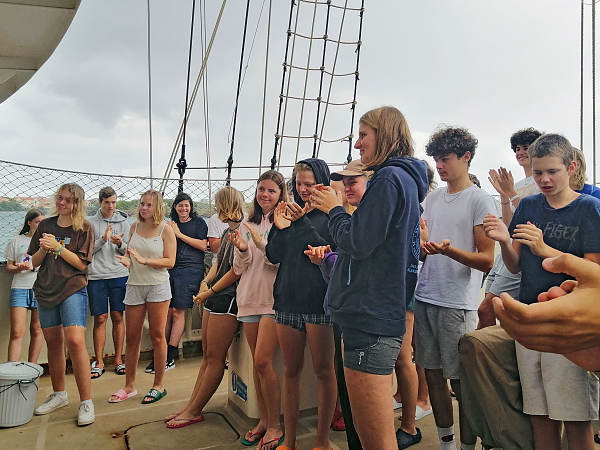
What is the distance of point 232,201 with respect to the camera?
2.69 meters

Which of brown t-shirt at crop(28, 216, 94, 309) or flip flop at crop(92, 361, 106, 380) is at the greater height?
brown t-shirt at crop(28, 216, 94, 309)

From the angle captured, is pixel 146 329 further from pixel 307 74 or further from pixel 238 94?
pixel 307 74

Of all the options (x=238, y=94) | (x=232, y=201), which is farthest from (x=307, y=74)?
(x=232, y=201)

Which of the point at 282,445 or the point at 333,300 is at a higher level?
the point at 333,300

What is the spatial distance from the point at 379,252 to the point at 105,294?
2913 millimetres

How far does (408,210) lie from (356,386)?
0.58 metres

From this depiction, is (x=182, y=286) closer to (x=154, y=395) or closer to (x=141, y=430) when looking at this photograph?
(x=154, y=395)

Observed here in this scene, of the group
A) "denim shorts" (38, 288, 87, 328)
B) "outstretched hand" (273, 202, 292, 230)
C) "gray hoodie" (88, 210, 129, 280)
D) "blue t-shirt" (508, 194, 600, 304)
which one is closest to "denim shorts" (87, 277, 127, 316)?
"gray hoodie" (88, 210, 129, 280)

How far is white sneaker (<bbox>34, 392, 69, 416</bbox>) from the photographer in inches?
109

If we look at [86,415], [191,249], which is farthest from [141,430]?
[191,249]

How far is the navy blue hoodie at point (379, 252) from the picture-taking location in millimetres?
1415

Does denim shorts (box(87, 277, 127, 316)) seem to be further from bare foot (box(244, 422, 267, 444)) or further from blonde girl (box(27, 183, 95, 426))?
bare foot (box(244, 422, 267, 444))

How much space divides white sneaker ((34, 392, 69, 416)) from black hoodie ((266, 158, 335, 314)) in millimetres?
1702

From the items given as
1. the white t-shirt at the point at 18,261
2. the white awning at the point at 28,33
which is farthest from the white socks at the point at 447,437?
the white t-shirt at the point at 18,261
